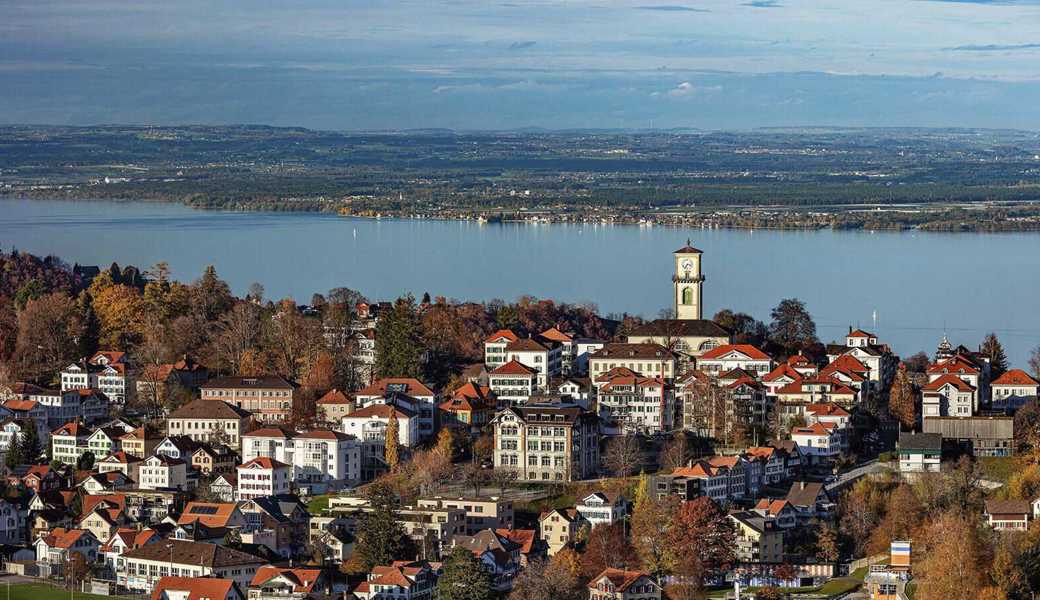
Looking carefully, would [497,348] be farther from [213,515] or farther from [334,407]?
[213,515]

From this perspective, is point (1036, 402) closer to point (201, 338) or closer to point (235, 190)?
point (201, 338)

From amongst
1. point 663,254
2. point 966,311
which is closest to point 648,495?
point 966,311

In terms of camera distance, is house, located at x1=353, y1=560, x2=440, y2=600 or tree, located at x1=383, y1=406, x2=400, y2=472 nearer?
house, located at x1=353, y1=560, x2=440, y2=600

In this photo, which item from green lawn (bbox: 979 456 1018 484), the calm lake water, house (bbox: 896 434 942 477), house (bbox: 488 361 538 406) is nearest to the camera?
green lawn (bbox: 979 456 1018 484)

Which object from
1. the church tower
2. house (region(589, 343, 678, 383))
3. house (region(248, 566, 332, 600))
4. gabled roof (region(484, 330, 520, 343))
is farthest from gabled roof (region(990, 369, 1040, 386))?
house (region(248, 566, 332, 600))

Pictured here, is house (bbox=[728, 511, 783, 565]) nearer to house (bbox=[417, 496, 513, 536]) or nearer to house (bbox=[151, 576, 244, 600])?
house (bbox=[417, 496, 513, 536])

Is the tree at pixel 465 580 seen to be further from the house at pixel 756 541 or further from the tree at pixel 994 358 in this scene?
the tree at pixel 994 358

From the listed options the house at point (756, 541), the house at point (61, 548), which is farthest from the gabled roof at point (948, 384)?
the house at point (61, 548)

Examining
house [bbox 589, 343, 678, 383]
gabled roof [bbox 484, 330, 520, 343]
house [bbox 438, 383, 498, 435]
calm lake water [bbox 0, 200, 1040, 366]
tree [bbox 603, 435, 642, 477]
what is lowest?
calm lake water [bbox 0, 200, 1040, 366]
